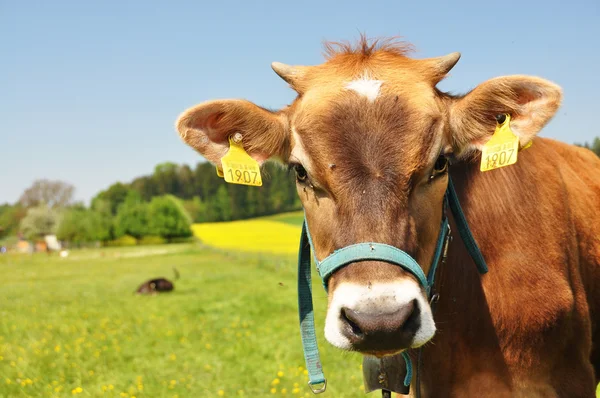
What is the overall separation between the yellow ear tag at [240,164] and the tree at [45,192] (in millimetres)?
104036

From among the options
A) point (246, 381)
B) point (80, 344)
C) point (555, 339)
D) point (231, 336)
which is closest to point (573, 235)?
point (555, 339)

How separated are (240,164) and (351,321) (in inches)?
55.5

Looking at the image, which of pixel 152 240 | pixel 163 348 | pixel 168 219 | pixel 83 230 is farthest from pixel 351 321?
pixel 83 230

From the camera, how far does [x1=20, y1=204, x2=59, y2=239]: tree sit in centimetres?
8438

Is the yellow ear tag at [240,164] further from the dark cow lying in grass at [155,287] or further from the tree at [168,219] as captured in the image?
the tree at [168,219]

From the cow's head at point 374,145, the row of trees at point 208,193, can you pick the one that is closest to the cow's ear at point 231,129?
the cow's head at point 374,145

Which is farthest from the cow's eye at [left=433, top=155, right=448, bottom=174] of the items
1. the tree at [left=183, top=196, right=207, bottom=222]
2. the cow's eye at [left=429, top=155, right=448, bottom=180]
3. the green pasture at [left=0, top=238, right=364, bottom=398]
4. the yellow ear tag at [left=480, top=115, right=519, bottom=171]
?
the tree at [left=183, top=196, right=207, bottom=222]

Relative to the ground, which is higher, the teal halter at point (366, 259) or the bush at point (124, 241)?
the teal halter at point (366, 259)

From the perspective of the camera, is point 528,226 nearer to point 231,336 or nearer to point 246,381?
point 246,381

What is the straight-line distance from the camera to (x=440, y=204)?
9.74 ft

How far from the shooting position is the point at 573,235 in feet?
12.0

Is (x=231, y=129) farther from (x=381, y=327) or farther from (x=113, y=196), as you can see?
(x=113, y=196)

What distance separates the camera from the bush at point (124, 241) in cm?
7744

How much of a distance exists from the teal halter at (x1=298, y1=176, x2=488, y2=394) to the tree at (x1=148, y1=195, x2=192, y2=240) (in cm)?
7074
